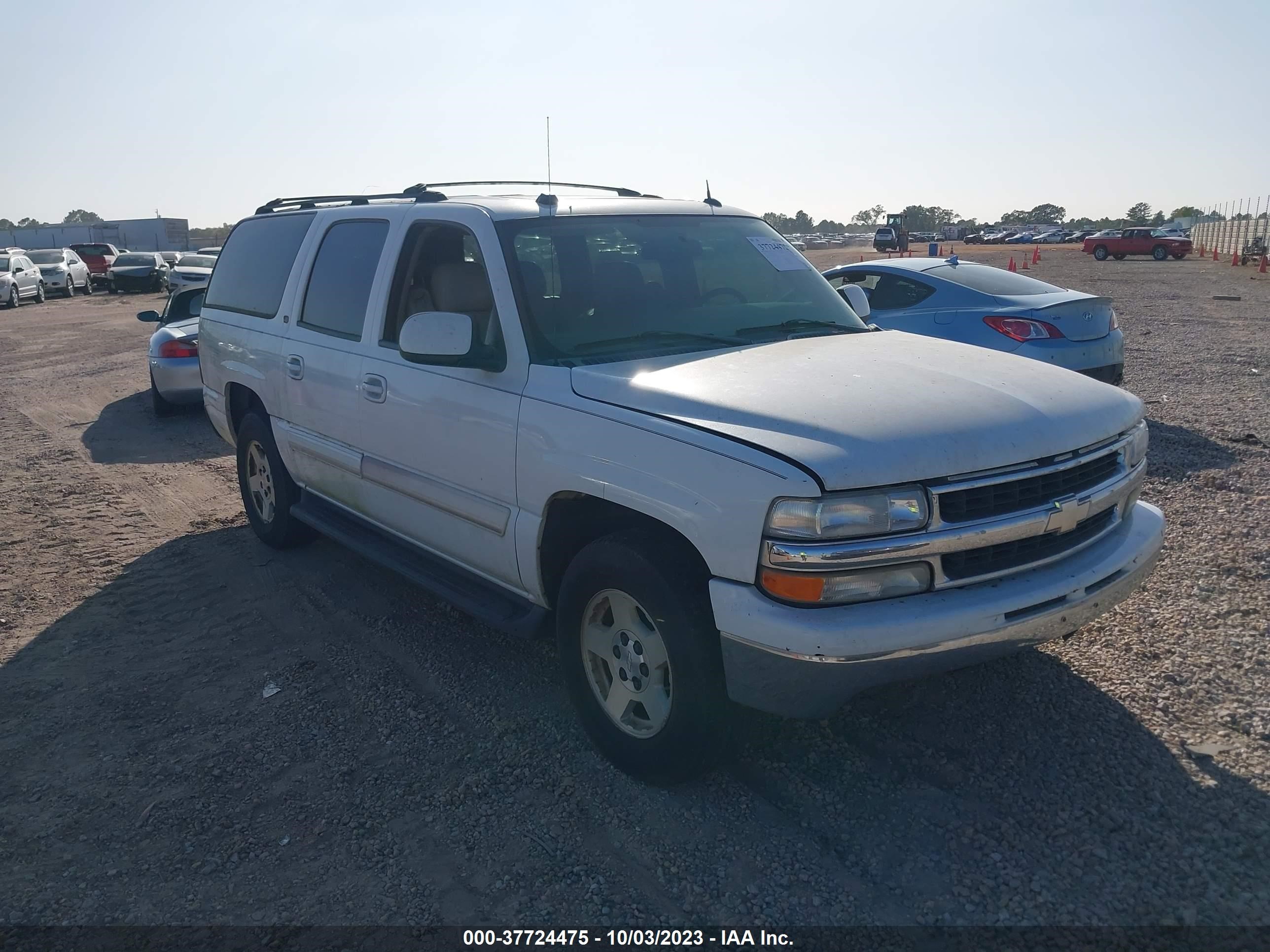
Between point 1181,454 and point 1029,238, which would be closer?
point 1181,454

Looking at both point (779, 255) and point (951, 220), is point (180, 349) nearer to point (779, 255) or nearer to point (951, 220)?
point (779, 255)

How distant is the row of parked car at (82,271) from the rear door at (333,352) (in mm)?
26979

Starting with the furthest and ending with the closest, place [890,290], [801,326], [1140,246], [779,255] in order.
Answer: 1. [1140,246]
2. [890,290]
3. [779,255]
4. [801,326]

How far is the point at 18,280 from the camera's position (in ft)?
106

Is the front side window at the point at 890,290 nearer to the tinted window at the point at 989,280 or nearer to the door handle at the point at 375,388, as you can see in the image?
the tinted window at the point at 989,280

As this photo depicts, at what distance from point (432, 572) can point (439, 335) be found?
1209mm

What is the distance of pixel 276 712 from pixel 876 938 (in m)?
2.68

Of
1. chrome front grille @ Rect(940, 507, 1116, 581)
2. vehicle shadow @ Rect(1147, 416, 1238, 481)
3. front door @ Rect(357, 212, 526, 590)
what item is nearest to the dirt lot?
front door @ Rect(357, 212, 526, 590)

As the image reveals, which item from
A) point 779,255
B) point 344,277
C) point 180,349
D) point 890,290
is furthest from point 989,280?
point 180,349

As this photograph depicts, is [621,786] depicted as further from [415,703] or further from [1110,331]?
[1110,331]

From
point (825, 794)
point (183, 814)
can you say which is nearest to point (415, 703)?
point (183, 814)

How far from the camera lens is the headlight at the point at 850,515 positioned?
285 cm

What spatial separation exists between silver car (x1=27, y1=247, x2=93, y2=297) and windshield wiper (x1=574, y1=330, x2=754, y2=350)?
126 feet

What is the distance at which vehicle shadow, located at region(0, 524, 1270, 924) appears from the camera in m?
2.98
